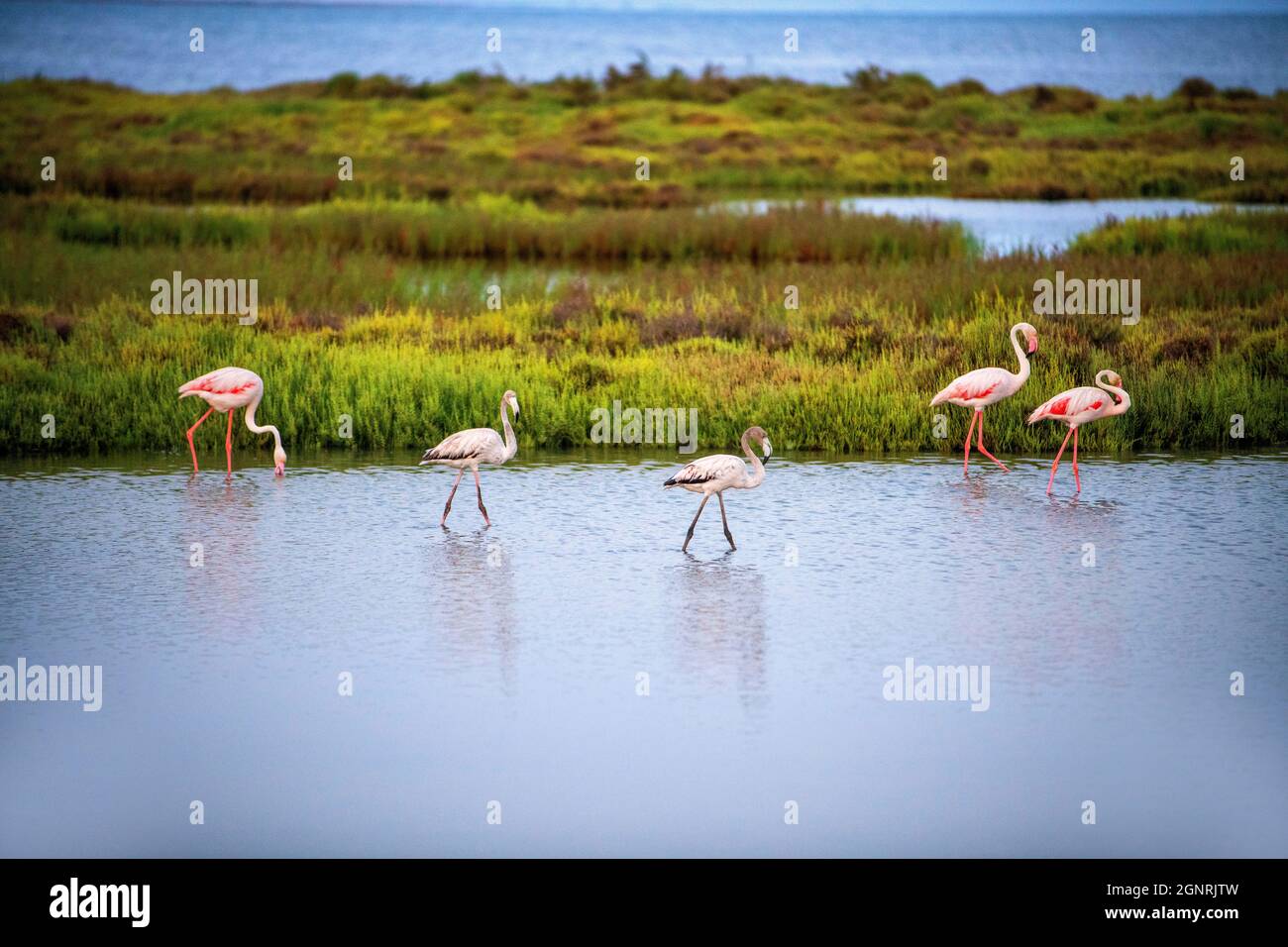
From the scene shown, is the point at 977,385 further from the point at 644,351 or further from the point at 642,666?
the point at 642,666

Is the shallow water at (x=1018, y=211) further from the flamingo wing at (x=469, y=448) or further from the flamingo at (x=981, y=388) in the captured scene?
the flamingo wing at (x=469, y=448)

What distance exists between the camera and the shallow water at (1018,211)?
31141 mm

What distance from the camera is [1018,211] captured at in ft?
123

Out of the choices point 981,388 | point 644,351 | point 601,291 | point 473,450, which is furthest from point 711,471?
point 601,291

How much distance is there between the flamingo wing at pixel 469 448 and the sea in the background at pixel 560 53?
105 meters

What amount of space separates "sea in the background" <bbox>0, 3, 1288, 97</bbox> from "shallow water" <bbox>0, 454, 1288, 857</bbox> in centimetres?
10485

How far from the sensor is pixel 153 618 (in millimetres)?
9602

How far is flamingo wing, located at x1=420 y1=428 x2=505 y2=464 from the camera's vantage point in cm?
1162

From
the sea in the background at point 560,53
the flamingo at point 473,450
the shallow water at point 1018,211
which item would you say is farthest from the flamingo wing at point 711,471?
the sea in the background at point 560,53

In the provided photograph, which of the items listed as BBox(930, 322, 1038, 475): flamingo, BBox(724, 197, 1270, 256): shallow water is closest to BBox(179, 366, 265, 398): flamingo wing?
BBox(930, 322, 1038, 475): flamingo

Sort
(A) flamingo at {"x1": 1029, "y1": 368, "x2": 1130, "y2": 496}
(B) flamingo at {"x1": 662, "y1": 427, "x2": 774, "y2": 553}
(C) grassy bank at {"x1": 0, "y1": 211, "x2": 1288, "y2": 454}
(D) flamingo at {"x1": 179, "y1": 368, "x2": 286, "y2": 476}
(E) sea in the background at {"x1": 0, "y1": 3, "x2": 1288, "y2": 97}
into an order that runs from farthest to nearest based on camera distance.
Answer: (E) sea in the background at {"x1": 0, "y1": 3, "x2": 1288, "y2": 97} → (C) grassy bank at {"x1": 0, "y1": 211, "x2": 1288, "y2": 454} → (D) flamingo at {"x1": 179, "y1": 368, "x2": 286, "y2": 476} → (A) flamingo at {"x1": 1029, "y1": 368, "x2": 1130, "y2": 496} → (B) flamingo at {"x1": 662, "y1": 427, "x2": 774, "y2": 553}

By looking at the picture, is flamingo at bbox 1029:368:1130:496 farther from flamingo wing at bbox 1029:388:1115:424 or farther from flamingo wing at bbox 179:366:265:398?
flamingo wing at bbox 179:366:265:398

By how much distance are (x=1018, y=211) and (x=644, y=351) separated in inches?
869

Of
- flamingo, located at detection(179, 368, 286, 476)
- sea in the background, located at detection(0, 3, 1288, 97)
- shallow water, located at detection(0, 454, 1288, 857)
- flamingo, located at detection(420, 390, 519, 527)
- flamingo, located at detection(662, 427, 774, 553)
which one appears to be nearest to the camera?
shallow water, located at detection(0, 454, 1288, 857)
